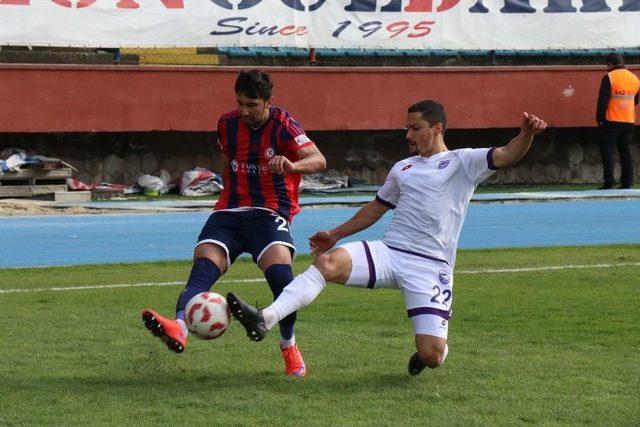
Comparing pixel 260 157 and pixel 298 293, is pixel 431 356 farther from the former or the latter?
pixel 260 157

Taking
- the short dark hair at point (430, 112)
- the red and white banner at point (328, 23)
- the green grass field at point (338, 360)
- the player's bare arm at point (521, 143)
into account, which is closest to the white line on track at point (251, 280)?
the green grass field at point (338, 360)

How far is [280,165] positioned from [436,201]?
3.16ft

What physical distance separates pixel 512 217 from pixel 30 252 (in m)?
6.99

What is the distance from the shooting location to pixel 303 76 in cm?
2150

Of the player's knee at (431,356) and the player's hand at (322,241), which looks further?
the player's hand at (322,241)

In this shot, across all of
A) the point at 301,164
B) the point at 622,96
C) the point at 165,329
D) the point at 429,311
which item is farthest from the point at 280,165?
the point at 622,96

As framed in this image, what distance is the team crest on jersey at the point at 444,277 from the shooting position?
7.26 m

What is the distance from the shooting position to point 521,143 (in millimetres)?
6938

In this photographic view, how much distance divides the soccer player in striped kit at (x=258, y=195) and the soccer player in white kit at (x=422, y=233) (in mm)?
320

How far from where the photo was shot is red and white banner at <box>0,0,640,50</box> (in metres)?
20.2

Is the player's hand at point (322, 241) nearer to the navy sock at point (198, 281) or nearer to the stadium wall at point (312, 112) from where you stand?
the navy sock at point (198, 281)

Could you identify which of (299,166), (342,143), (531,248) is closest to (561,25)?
(342,143)

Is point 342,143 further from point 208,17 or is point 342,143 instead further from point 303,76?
point 208,17

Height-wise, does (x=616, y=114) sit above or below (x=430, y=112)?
below
